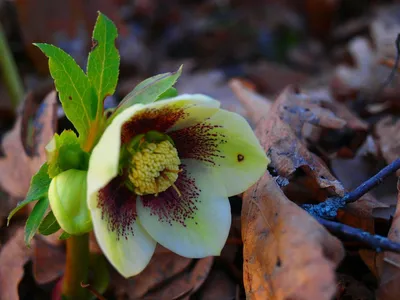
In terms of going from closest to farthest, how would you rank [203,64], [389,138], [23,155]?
[389,138]
[23,155]
[203,64]

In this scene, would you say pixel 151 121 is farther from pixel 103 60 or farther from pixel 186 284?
pixel 186 284

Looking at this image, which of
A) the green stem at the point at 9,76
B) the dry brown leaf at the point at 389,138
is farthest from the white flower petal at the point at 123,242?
the green stem at the point at 9,76

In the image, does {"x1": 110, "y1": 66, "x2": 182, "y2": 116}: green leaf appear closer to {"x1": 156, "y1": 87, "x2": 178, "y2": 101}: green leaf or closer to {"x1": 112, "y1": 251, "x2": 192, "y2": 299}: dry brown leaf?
{"x1": 156, "y1": 87, "x2": 178, "y2": 101}: green leaf

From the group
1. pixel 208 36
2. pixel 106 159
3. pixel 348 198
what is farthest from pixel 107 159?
pixel 208 36

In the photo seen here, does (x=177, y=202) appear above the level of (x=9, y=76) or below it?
above

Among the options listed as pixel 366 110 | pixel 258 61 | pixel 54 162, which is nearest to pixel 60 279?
pixel 54 162

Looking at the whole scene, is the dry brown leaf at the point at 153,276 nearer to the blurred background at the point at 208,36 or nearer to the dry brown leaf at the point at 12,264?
the dry brown leaf at the point at 12,264

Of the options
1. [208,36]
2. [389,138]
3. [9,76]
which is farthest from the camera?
[208,36]
